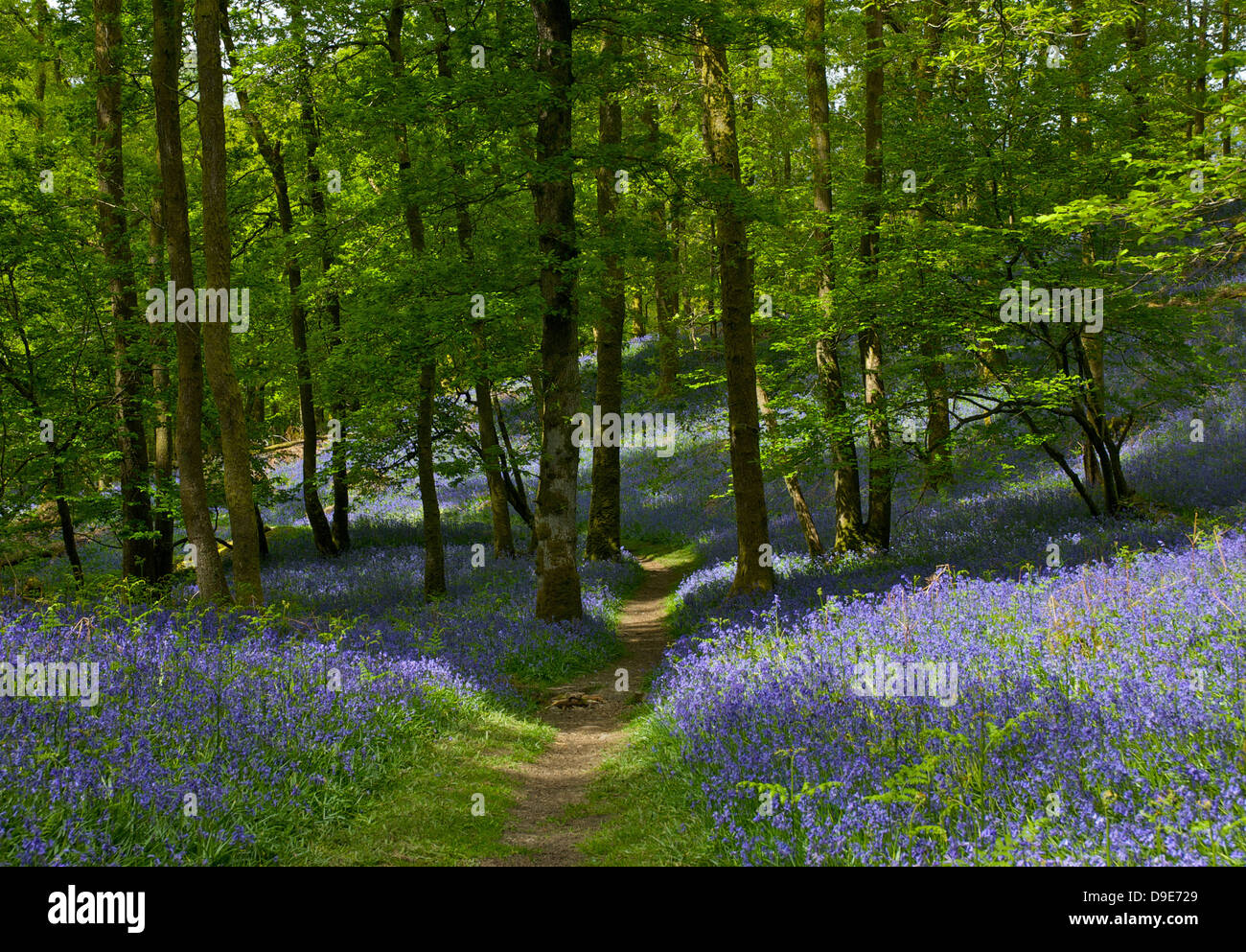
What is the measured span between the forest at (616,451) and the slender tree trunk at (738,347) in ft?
0.26

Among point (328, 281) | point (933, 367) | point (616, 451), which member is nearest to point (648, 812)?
point (933, 367)

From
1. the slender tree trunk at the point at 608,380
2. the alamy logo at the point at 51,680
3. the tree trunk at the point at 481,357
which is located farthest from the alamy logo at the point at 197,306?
the slender tree trunk at the point at 608,380

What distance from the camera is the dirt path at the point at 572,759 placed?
6219 millimetres

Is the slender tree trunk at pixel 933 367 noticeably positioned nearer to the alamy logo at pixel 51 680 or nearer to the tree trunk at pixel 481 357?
the tree trunk at pixel 481 357

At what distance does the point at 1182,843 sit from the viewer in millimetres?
3600

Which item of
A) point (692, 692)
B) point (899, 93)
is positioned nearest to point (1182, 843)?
point (692, 692)

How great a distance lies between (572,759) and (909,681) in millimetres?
3760

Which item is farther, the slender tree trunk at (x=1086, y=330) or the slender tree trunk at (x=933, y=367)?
the slender tree trunk at (x=933, y=367)

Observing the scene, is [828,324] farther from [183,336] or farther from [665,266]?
[183,336]

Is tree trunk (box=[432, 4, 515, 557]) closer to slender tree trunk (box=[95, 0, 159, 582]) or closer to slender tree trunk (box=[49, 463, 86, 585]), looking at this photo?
slender tree trunk (box=[95, 0, 159, 582])

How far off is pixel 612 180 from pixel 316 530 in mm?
12657
